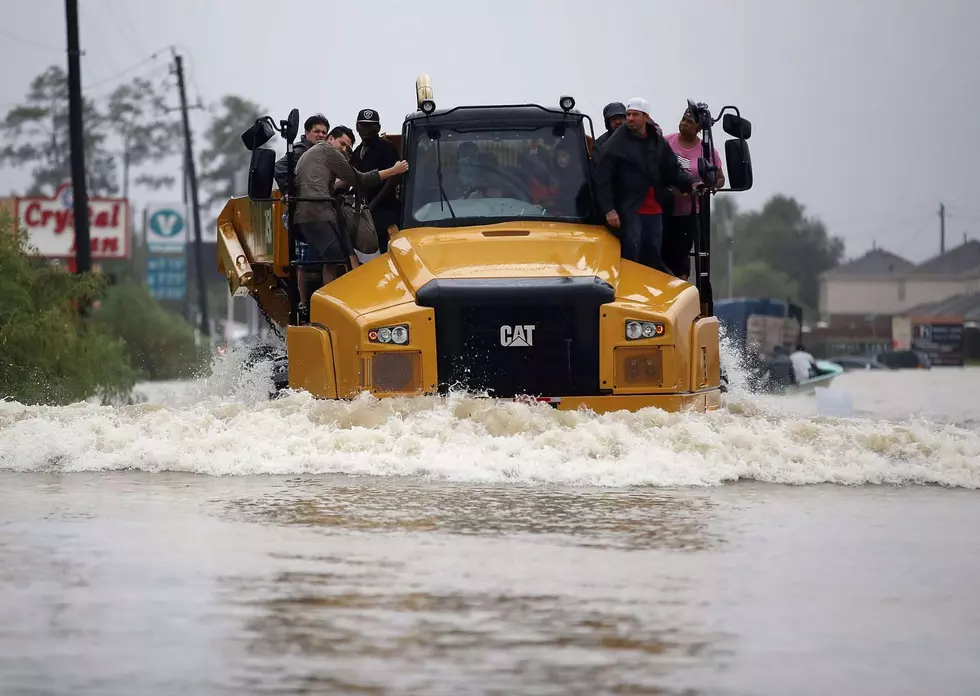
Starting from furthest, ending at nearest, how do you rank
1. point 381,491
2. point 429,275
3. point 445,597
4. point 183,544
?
1. point 429,275
2. point 381,491
3. point 183,544
4. point 445,597

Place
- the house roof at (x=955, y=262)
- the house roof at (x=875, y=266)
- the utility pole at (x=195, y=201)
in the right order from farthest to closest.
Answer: the house roof at (x=875, y=266) → the house roof at (x=955, y=262) → the utility pole at (x=195, y=201)

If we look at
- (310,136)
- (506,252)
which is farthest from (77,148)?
(506,252)

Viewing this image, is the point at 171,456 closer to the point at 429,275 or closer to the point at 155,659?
the point at 429,275

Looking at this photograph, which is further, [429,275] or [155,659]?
[429,275]

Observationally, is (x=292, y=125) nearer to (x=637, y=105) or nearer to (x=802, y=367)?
(x=637, y=105)

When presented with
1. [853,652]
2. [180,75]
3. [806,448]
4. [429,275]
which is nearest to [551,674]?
[853,652]

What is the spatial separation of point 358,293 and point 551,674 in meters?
7.32

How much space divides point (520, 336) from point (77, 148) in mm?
18240

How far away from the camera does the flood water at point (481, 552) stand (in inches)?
217

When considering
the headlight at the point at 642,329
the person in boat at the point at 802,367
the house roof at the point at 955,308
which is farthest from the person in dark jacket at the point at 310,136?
the house roof at the point at 955,308

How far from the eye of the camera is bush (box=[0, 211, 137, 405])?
20.2m

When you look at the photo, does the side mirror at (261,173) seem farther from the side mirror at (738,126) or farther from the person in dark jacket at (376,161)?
the side mirror at (738,126)

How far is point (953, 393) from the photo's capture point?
35.6 metres

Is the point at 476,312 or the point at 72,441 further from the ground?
the point at 476,312
